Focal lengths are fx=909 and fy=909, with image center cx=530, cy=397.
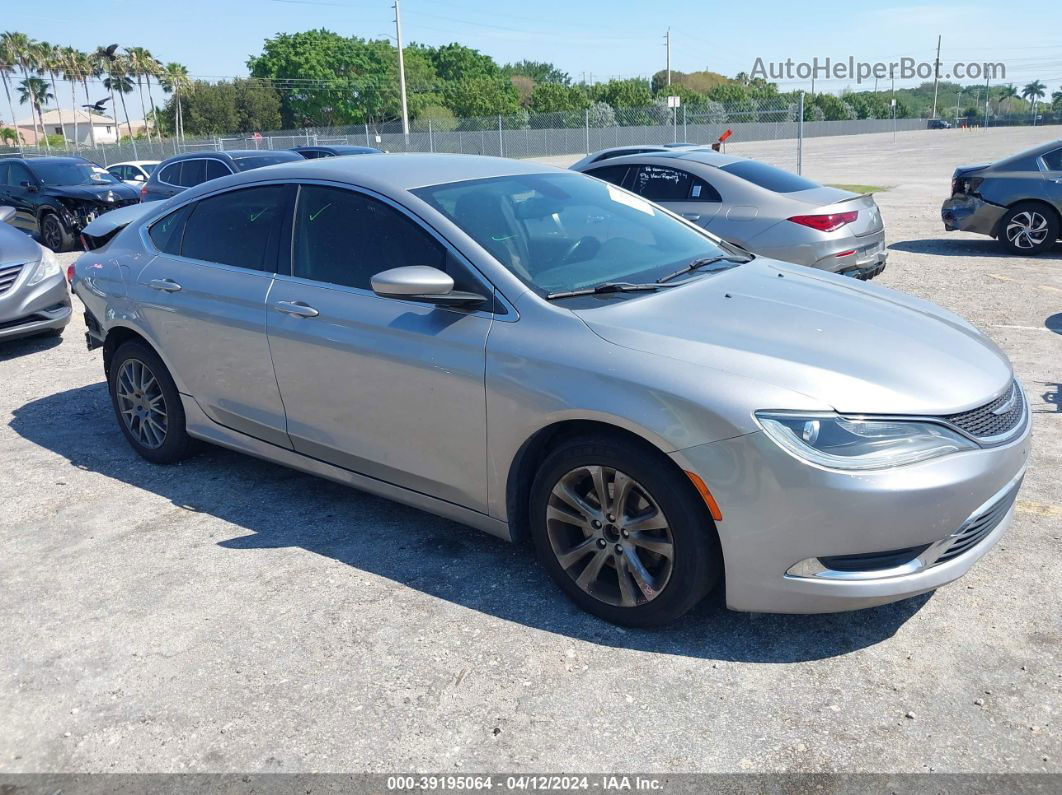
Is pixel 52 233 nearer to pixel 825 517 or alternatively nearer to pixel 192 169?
pixel 192 169

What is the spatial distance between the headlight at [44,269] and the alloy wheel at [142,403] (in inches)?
143

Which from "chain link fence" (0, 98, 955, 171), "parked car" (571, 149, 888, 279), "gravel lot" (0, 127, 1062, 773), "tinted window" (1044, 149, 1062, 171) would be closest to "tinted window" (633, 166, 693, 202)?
"parked car" (571, 149, 888, 279)

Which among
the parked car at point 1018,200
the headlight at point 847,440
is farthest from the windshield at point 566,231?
the parked car at point 1018,200

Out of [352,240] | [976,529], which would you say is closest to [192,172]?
[352,240]

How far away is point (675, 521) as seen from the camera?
10.2 ft

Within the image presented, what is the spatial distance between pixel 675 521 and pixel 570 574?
574 mm

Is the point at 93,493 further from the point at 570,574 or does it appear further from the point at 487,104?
the point at 487,104

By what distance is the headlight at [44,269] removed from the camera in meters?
8.23

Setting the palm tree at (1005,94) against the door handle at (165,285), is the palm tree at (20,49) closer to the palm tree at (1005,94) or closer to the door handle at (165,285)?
the door handle at (165,285)

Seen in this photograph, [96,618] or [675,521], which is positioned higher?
[675,521]

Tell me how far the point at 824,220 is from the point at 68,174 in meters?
13.4

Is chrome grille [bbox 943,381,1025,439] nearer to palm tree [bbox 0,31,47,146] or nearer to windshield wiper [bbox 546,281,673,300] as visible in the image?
windshield wiper [bbox 546,281,673,300]

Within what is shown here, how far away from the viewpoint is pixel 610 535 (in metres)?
3.34

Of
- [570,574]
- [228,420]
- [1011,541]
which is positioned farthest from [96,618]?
[1011,541]
